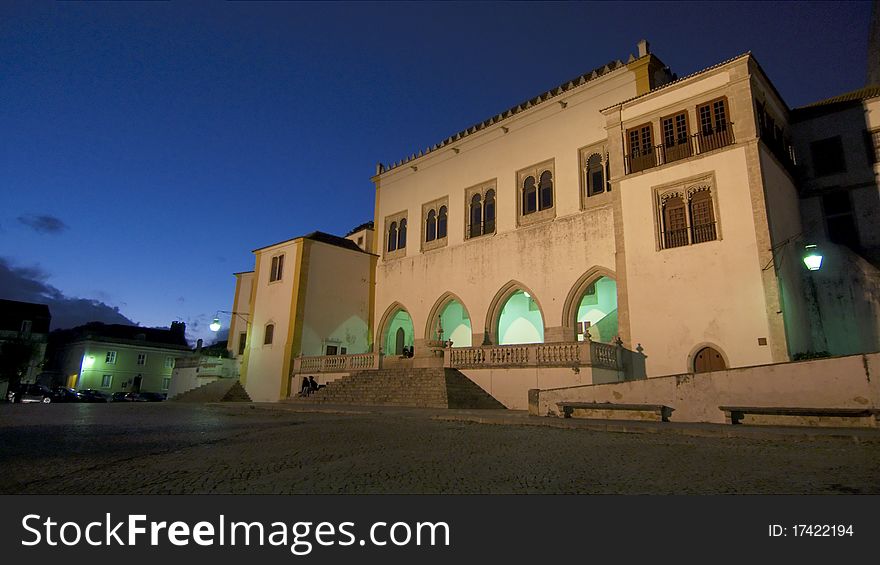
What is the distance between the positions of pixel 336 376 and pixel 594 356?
12.0 meters

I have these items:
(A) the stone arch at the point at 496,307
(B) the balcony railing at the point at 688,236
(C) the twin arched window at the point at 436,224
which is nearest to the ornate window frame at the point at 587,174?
(B) the balcony railing at the point at 688,236

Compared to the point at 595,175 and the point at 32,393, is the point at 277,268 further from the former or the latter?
the point at 32,393

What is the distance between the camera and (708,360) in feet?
44.7

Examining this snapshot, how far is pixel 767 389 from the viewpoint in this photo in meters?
8.91

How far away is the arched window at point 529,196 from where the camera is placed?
837 inches

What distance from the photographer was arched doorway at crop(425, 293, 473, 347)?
941 inches

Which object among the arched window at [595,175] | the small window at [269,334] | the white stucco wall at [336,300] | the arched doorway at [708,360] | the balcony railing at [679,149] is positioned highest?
the arched window at [595,175]

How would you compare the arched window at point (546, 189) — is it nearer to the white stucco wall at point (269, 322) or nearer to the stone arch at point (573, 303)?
the stone arch at point (573, 303)

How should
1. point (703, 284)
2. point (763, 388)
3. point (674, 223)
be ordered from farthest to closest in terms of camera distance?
point (674, 223) < point (703, 284) < point (763, 388)

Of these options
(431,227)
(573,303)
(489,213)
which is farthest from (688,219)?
(431,227)

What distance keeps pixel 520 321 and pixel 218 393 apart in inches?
625

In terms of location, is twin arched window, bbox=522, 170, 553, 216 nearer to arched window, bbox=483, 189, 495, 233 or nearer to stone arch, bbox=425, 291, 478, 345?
arched window, bbox=483, 189, 495, 233

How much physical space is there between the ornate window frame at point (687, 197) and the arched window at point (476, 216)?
357 inches

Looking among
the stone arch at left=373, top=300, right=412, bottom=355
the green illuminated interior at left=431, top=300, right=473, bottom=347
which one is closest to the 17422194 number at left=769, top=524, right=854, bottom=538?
the green illuminated interior at left=431, top=300, right=473, bottom=347
